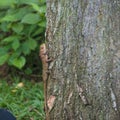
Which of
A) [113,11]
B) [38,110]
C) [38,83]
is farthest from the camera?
[38,83]

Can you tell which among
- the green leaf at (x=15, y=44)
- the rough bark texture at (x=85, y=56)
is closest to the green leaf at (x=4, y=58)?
the green leaf at (x=15, y=44)

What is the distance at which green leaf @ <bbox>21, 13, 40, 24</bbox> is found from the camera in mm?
4319

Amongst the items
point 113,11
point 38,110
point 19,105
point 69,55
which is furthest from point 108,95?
point 19,105

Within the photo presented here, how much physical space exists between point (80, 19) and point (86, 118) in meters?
0.67

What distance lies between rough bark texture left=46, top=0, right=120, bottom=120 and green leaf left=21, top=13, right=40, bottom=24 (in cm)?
135

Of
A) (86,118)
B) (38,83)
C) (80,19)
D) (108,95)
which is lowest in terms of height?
(38,83)

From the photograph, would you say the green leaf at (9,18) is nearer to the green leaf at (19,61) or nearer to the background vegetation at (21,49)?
the background vegetation at (21,49)

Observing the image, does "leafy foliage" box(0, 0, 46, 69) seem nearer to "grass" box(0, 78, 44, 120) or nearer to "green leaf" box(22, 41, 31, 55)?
"green leaf" box(22, 41, 31, 55)

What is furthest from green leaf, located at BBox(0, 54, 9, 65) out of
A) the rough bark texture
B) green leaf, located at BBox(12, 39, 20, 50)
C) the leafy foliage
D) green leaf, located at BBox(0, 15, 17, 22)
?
the rough bark texture

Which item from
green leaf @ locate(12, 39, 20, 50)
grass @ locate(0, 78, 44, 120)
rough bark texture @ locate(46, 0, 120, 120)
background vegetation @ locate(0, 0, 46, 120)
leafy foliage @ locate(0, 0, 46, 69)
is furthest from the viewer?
green leaf @ locate(12, 39, 20, 50)

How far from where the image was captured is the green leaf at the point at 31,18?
432 cm

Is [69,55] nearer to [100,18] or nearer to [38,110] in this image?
[100,18]

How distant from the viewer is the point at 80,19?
280 cm

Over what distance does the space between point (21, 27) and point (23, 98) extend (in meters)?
0.74
